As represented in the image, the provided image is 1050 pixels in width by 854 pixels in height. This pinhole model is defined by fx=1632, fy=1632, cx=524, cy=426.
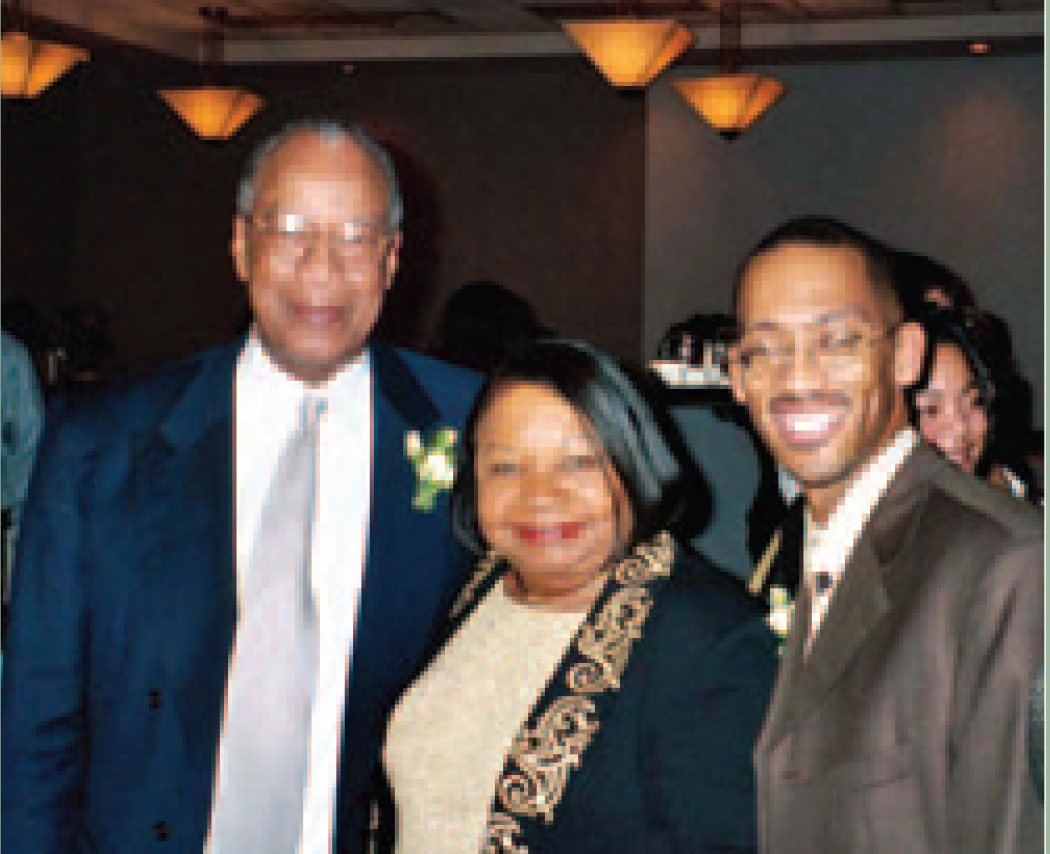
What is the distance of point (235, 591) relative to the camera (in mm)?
1865

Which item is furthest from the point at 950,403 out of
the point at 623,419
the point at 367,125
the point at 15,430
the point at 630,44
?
the point at 367,125

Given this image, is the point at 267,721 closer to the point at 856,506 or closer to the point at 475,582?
the point at 475,582

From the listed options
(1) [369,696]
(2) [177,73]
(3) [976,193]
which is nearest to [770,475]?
(1) [369,696]

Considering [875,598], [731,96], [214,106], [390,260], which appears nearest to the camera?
[875,598]

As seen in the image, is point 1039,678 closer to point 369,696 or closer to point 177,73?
point 369,696

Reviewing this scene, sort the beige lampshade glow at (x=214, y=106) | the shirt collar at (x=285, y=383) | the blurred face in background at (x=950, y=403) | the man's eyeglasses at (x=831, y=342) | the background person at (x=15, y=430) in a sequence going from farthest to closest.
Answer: the beige lampshade glow at (x=214, y=106) < the background person at (x=15, y=430) < the blurred face in background at (x=950, y=403) < the shirt collar at (x=285, y=383) < the man's eyeglasses at (x=831, y=342)

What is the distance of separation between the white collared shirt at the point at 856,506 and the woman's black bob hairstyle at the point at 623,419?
0.18m

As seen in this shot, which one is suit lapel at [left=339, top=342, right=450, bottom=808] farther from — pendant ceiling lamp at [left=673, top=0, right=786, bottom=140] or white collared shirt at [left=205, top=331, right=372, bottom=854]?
pendant ceiling lamp at [left=673, top=0, right=786, bottom=140]

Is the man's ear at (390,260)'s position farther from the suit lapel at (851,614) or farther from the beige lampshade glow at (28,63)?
the beige lampshade glow at (28,63)

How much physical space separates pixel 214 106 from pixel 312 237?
24.8 ft

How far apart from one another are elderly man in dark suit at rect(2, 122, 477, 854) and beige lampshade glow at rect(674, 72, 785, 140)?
259 inches

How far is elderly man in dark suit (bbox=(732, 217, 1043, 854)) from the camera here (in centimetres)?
127

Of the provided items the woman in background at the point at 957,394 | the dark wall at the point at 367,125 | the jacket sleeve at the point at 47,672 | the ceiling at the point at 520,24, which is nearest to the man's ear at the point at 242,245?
the jacket sleeve at the point at 47,672

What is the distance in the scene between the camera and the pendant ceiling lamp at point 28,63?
750 cm
